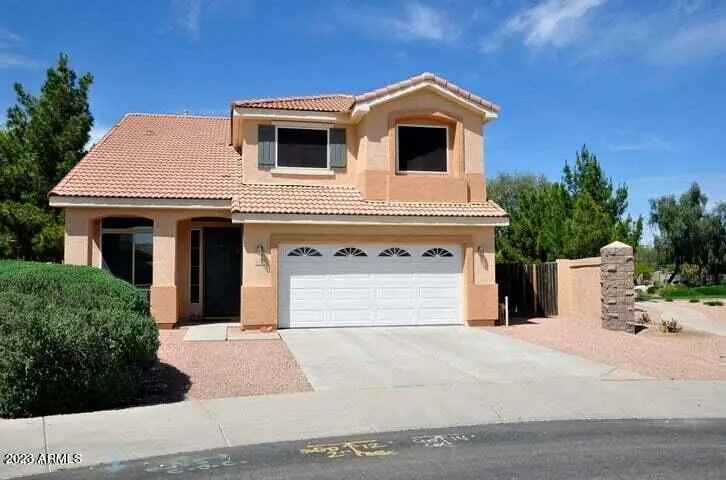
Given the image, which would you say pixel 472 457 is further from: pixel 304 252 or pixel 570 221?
pixel 570 221

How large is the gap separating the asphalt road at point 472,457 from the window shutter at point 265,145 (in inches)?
470

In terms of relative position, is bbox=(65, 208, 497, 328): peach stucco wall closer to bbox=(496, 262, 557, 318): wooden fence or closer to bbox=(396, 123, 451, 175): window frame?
bbox=(396, 123, 451, 175): window frame

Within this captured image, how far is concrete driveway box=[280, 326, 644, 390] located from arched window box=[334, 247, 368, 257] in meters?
2.02

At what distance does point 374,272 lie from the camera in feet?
57.9

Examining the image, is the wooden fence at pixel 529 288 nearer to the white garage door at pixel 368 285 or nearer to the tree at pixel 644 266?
the white garage door at pixel 368 285

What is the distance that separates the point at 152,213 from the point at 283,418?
10.3m

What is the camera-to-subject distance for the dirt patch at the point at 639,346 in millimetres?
12117

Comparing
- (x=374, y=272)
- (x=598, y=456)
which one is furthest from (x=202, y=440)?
(x=374, y=272)

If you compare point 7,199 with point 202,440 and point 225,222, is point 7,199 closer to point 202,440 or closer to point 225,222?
point 225,222

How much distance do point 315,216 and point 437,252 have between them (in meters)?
3.53

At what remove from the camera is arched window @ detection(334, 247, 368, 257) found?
17469 mm

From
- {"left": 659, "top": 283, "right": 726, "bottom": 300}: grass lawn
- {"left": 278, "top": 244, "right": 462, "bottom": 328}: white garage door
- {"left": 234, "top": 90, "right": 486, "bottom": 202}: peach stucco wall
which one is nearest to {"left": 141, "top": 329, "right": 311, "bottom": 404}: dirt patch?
{"left": 278, "top": 244, "right": 462, "bottom": 328}: white garage door

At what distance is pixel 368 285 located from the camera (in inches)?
693

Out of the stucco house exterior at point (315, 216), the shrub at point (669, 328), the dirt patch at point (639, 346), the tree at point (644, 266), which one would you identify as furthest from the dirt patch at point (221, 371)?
the tree at point (644, 266)
